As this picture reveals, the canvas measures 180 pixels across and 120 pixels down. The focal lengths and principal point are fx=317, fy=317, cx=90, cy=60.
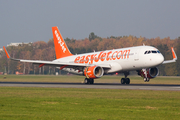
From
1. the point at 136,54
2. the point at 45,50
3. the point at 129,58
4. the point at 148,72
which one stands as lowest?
the point at 148,72

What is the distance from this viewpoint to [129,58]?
125 feet

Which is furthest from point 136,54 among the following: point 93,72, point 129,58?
point 93,72

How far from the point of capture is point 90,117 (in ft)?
43.2

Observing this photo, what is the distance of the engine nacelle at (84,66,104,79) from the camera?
38.5 metres

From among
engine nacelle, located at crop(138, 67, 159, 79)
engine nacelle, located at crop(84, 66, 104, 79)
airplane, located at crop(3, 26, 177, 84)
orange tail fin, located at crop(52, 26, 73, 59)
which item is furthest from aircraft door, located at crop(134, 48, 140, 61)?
orange tail fin, located at crop(52, 26, 73, 59)

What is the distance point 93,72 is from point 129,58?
4657 mm

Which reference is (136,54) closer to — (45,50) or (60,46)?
(60,46)

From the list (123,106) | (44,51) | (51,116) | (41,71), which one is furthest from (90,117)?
(44,51)

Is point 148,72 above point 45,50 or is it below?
below

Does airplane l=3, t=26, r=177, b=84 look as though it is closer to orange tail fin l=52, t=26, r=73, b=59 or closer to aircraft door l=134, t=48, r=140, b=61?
aircraft door l=134, t=48, r=140, b=61

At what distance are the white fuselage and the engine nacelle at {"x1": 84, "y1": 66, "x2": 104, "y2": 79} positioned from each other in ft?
4.75

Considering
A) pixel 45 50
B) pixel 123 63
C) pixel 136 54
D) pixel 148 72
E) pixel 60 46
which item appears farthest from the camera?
pixel 45 50

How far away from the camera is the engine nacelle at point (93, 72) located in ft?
126

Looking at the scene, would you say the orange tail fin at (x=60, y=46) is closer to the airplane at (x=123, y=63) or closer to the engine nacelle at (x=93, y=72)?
the airplane at (x=123, y=63)
